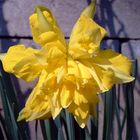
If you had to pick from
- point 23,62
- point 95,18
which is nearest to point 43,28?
point 23,62

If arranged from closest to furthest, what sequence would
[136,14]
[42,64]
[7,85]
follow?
[42,64] < [7,85] < [136,14]

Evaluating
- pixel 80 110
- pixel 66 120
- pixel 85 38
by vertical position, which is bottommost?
pixel 66 120

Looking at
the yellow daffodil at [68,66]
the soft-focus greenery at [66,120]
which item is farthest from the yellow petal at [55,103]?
the soft-focus greenery at [66,120]

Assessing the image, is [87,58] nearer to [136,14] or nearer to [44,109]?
[44,109]

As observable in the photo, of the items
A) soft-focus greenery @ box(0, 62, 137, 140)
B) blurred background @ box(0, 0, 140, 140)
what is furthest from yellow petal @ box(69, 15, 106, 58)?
blurred background @ box(0, 0, 140, 140)

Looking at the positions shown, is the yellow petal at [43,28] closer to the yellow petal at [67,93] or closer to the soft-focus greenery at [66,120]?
the yellow petal at [67,93]

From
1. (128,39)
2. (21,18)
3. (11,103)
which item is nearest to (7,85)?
(11,103)

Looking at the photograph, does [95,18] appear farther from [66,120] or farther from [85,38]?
[85,38]
